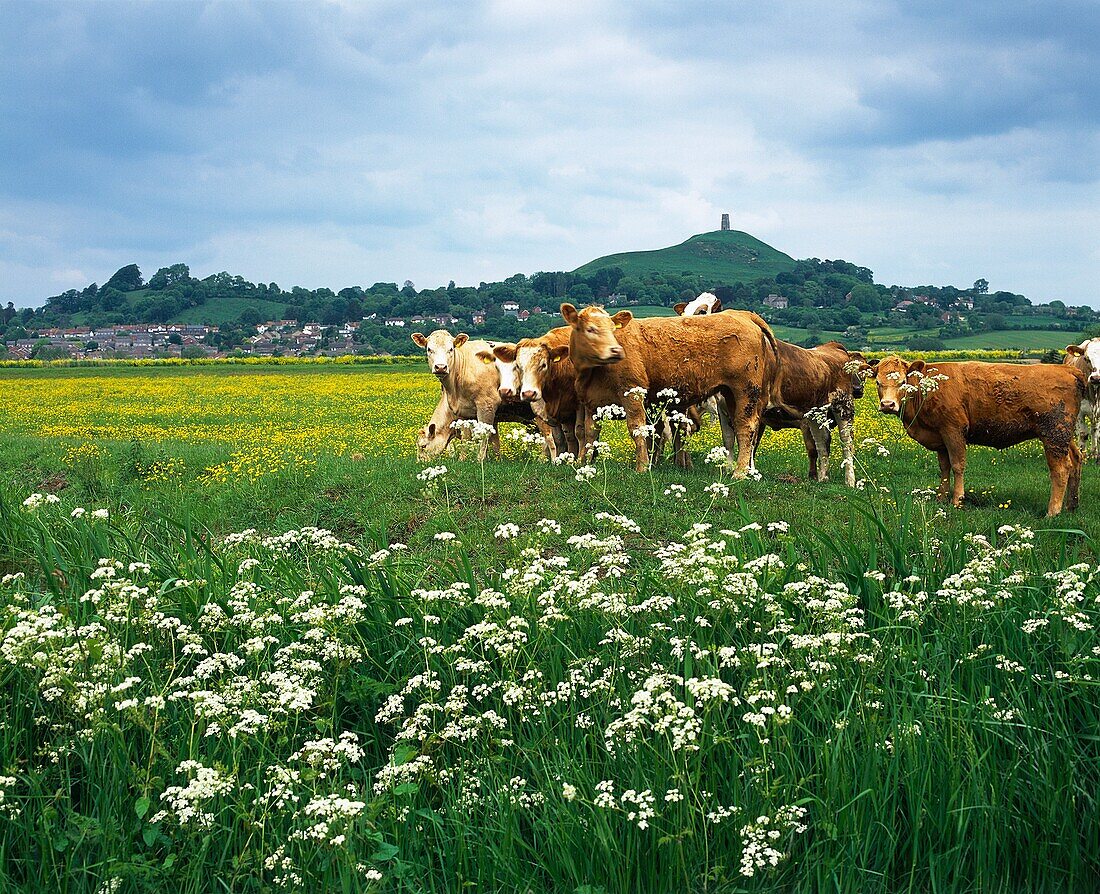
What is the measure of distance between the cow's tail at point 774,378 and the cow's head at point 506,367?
3960mm

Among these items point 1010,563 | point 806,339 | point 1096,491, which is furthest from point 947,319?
point 1010,563

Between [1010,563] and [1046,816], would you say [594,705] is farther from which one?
[1010,563]

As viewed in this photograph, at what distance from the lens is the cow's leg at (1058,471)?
13156mm

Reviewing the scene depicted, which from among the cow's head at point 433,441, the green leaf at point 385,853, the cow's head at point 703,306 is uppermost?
the cow's head at point 703,306

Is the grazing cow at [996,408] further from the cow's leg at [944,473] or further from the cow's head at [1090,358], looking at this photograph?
the cow's head at [1090,358]

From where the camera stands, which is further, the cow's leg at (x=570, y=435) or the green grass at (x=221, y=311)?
the green grass at (x=221, y=311)

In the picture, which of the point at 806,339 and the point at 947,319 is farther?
the point at 947,319

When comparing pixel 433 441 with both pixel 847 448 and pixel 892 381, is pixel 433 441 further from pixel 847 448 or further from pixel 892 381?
pixel 892 381

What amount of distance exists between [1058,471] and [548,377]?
7.79m

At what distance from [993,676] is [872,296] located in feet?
385

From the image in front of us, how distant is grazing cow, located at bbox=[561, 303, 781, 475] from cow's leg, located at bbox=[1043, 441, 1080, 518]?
13.7ft

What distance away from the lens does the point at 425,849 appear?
191 inches

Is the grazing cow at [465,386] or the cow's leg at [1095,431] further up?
the grazing cow at [465,386]

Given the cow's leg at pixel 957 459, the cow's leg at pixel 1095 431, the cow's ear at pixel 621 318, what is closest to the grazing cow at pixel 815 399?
the cow's leg at pixel 957 459
